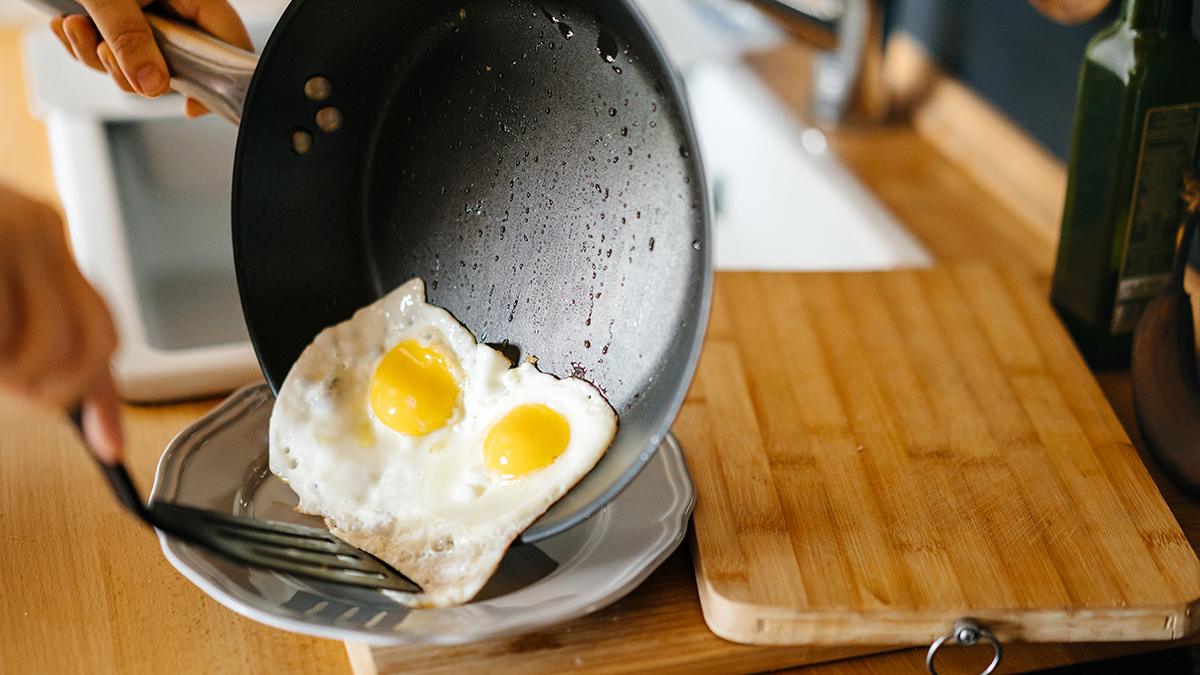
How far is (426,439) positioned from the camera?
2.11ft

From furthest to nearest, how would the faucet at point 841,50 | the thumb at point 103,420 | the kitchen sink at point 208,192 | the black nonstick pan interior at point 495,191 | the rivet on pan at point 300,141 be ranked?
the faucet at point 841,50 < the kitchen sink at point 208,192 < the rivet on pan at point 300,141 < the black nonstick pan interior at point 495,191 < the thumb at point 103,420

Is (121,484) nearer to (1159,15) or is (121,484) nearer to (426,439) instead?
(426,439)

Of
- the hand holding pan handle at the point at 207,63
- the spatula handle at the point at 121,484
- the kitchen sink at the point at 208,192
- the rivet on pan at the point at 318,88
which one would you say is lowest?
the kitchen sink at the point at 208,192

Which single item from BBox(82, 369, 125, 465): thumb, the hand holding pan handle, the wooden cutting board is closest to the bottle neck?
the wooden cutting board

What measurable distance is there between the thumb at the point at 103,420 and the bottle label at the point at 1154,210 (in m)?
0.76

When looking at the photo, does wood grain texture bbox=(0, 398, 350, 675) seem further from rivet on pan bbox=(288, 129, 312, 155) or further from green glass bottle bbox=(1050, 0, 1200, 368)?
green glass bottle bbox=(1050, 0, 1200, 368)

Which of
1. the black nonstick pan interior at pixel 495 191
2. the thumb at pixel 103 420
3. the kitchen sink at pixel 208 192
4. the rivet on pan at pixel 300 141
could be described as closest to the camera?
the thumb at pixel 103 420

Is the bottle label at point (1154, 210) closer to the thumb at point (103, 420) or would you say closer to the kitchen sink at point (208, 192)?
the kitchen sink at point (208, 192)

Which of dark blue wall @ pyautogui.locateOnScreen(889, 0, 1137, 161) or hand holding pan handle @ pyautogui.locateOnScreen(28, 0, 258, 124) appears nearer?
hand holding pan handle @ pyautogui.locateOnScreen(28, 0, 258, 124)

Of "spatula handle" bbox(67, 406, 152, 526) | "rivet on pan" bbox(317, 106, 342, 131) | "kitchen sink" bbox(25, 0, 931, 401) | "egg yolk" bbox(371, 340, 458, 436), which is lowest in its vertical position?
"kitchen sink" bbox(25, 0, 931, 401)

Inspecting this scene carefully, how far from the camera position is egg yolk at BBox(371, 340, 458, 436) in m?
0.64

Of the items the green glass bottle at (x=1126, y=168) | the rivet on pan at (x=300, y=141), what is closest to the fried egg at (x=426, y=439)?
the rivet on pan at (x=300, y=141)

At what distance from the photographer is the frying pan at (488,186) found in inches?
22.1

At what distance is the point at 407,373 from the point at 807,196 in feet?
2.37
